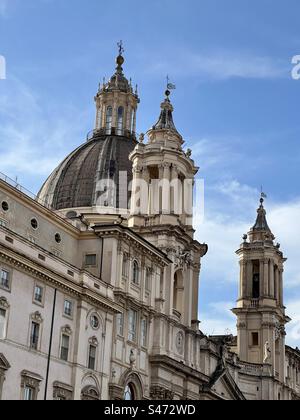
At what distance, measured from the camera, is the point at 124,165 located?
89.2 metres

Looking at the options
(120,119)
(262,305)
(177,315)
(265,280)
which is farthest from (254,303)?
(177,315)

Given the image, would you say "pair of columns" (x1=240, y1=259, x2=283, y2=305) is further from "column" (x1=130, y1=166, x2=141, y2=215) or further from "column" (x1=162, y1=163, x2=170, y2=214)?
"column" (x1=162, y1=163, x2=170, y2=214)

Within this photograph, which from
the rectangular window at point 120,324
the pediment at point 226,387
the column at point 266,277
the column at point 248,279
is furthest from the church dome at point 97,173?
the rectangular window at point 120,324

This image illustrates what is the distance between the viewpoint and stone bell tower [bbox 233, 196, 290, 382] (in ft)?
315

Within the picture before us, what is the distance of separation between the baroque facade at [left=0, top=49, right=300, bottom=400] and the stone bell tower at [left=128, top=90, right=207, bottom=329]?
0.11 m

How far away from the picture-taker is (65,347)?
53719mm

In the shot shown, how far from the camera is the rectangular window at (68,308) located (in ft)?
177

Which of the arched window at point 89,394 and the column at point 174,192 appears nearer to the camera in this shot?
the arched window at point 89,394

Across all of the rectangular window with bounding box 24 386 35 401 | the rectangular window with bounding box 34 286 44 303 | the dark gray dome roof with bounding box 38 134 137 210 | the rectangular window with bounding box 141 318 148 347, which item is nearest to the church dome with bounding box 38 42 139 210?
the dark gray dome roof with bounding box 38 134 137 210

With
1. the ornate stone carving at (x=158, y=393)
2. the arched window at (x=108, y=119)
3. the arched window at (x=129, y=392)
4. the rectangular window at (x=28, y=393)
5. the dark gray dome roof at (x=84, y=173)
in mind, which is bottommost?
the rectangular window at (x=28, y=393)

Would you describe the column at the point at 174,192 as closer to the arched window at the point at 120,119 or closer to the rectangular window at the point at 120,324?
the rectangular window at the point at 120,324

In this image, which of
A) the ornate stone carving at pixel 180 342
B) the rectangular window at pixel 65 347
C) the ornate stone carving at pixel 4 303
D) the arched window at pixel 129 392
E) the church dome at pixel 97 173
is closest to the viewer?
the ornate stone carving at pixel 4 303

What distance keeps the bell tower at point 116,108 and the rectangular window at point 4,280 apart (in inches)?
2032
